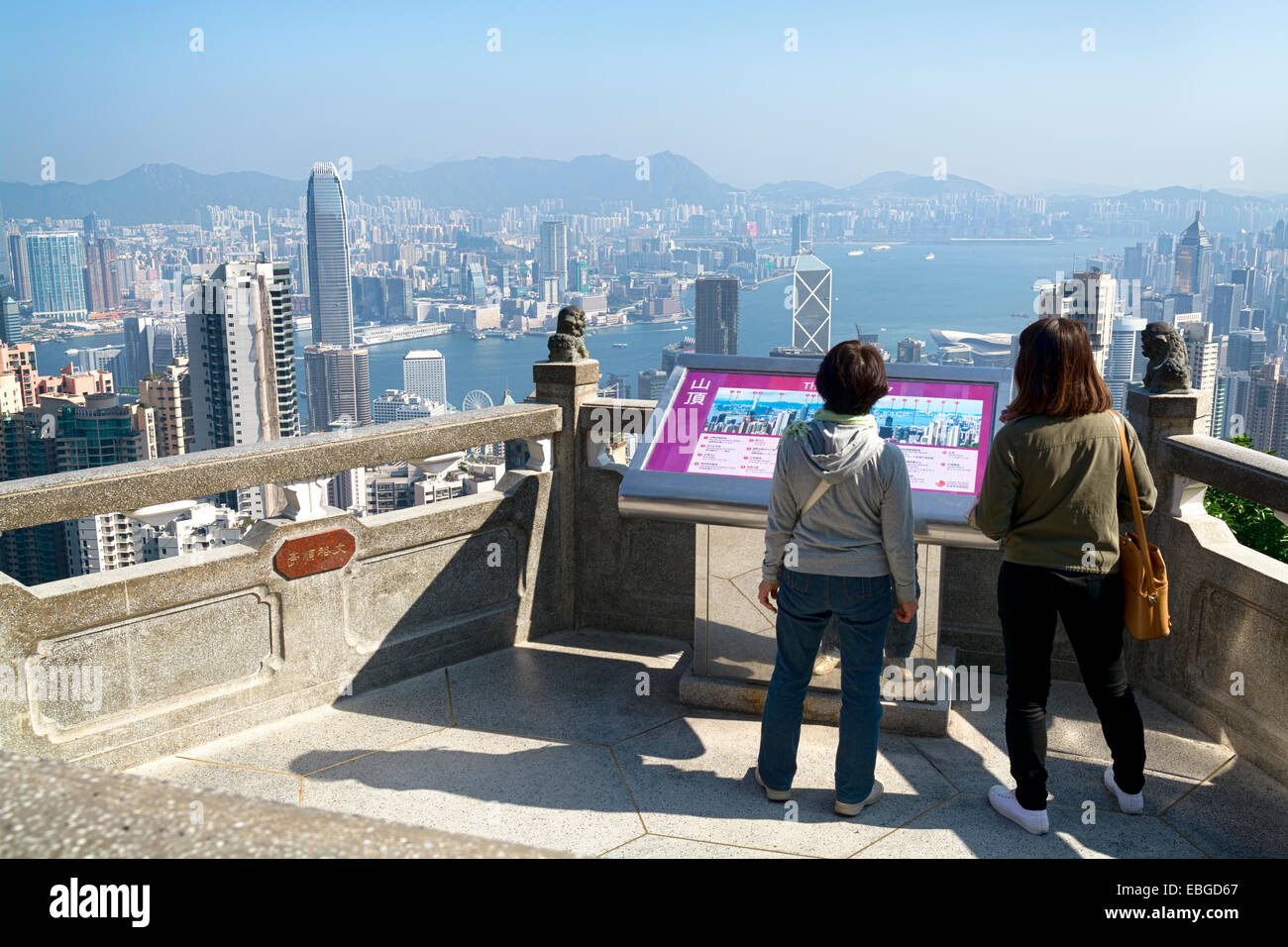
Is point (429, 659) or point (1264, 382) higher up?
point (429, 659)

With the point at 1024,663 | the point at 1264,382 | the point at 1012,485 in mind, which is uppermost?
the point at 1012,485

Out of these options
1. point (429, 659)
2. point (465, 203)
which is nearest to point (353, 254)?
point (465, 203)

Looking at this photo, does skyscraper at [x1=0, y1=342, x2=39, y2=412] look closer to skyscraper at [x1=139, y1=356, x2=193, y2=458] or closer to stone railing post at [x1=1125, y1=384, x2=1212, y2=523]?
skyscraper at [x1=139, y1=356, x2=193, y2=458]

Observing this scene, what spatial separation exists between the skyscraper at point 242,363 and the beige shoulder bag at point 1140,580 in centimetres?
4460

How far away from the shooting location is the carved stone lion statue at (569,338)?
19.3 ft

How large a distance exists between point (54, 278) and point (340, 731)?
109183 mm

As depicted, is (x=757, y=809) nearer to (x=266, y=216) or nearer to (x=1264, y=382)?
(x=1264, y=382)

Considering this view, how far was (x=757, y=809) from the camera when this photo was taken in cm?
422

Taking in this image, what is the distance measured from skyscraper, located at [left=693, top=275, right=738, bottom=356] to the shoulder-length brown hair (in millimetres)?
40191

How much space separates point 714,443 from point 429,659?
194 cm

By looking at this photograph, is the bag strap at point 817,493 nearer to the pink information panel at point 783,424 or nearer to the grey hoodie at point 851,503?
the grey hoodie at point 851,503

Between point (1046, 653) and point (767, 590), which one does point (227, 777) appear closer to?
point (767, 590)

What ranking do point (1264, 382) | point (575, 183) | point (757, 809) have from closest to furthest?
point (757, 809) < point (1264, 382) < point (575, 183)

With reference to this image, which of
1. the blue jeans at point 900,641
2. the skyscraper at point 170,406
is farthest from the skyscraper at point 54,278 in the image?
the blue jeans at point 900,641
